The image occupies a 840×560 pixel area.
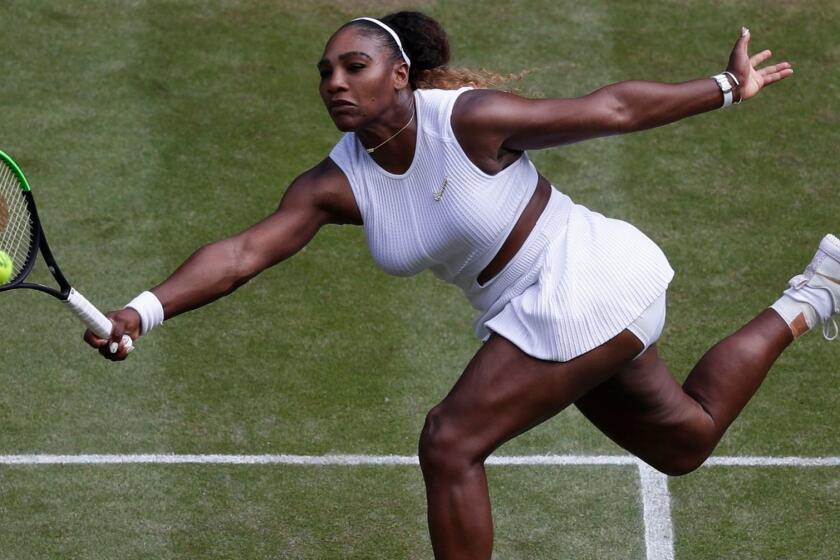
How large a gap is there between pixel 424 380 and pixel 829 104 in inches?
153

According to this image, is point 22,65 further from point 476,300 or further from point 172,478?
point 476,300

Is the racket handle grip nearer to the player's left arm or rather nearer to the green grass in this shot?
the player's left arm

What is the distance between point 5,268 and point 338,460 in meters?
2.39

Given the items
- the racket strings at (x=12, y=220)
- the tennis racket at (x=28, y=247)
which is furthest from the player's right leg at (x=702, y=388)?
the racket strings at (x=12, y=220)

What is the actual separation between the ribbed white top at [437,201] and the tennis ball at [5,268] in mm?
1271

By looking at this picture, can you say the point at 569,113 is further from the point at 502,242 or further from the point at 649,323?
the point at 649,323

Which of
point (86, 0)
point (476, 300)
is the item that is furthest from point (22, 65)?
point (476, 300)

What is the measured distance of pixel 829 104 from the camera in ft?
33.4

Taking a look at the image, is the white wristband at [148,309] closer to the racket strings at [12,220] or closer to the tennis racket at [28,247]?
the tennis racket at [28,247]

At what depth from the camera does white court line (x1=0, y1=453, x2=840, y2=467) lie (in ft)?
23.9

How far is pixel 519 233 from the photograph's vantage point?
5715 millimetres

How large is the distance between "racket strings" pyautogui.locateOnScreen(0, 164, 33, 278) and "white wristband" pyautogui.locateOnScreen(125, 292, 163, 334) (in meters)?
0.46

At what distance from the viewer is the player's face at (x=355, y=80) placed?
5641mm

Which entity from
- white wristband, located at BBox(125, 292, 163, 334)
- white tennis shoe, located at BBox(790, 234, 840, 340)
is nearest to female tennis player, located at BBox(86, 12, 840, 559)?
white wristband, located at BBox(125, 292, 163, 334)
